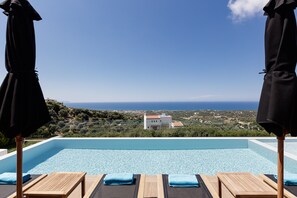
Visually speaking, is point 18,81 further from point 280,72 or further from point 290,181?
point 290,181

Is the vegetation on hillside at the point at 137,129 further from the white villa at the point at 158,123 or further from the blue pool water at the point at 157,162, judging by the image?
the blue pool water at the point at 157,162

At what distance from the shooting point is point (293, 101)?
6.37 feet

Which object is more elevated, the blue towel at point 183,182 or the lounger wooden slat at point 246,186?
the lounger wooden slat at point 246,186

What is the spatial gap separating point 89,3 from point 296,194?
11.6 m

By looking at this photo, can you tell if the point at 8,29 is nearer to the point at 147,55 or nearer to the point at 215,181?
the point at 215,181

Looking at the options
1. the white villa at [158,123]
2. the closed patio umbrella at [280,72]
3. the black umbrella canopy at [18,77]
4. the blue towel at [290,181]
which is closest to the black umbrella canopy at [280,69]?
the closed patio umbrella at [280,72]

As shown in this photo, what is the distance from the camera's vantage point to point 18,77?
216cm

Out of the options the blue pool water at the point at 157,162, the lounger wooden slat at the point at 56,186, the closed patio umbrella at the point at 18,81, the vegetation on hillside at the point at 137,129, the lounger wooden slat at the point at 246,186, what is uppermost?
the closed patio umbrella at the point at 18,81

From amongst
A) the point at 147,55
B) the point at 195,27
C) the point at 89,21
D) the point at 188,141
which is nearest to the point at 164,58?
the point at 147,55

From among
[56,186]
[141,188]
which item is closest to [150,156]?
[141,188]

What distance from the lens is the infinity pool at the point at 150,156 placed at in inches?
265

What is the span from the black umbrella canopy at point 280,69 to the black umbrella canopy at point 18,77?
2.58 meters

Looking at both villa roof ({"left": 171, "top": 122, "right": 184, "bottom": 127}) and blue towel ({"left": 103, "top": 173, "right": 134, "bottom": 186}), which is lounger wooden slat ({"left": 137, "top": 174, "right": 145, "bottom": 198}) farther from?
villa roof ({"left": 171, "top": 122, "right": 184, "bottom": 127})

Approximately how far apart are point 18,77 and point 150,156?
6.75 meters
